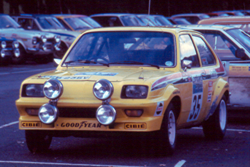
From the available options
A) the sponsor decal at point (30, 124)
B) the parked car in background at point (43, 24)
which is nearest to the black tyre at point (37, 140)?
the sponsor decal at point (30, 124)

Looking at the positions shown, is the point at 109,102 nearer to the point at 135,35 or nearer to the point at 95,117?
the point at 95,117

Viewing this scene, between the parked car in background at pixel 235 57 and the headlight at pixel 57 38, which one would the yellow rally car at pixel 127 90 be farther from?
the headlight at pixel 57 38

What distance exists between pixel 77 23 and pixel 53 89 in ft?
61.2

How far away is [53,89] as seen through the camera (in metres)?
6.01

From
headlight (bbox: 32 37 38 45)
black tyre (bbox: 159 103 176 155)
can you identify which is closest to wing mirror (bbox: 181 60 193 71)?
black tyre (bbox: 159 103 176 155)

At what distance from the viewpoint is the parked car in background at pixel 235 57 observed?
29.4 feet

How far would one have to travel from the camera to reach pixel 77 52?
7.28 metres

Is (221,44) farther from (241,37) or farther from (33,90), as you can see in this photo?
(33,90)

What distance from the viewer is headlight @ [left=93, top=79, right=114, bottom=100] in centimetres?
586

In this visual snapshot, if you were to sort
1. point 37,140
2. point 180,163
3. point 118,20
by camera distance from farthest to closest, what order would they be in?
1. point 118,20
2. point 37,140
3. point 180,163

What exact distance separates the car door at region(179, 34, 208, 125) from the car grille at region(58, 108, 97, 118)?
3.97ft

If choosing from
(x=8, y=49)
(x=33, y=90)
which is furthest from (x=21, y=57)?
(x=33, y=90)

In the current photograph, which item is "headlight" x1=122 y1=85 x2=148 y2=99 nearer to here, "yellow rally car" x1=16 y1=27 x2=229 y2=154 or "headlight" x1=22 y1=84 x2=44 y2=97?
"yellow rally car" x1=16 y1=27 x2=229 y2=154

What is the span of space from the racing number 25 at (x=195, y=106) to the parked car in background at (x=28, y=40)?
14664mm
